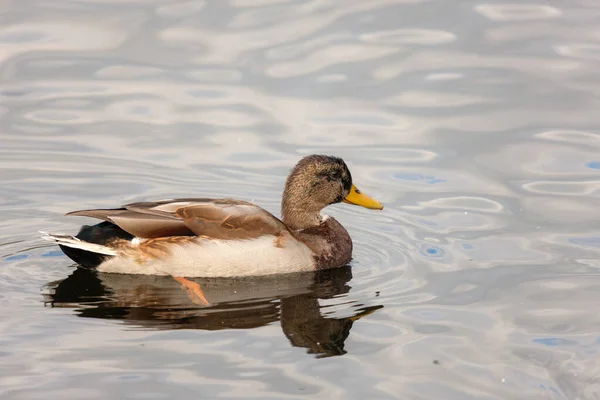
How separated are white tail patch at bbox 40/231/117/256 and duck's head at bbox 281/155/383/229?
184 centimetres

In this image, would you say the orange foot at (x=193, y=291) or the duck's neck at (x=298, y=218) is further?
the duck's neck at (x=298, y=218)

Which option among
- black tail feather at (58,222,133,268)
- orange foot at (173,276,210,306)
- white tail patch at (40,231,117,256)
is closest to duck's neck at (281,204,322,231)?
orange foot at (173,276,210,306)

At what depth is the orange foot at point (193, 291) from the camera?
9672 millimetres

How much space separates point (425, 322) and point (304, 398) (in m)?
1.83

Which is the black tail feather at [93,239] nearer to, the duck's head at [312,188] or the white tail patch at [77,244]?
the white tail patch at [77,244]

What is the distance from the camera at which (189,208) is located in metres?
10.6

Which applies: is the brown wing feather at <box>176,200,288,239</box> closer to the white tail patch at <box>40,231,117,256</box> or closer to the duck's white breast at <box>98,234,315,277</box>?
the duck's white breast at <box>98,234,315,277</box>

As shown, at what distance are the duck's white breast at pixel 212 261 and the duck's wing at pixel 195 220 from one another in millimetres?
95

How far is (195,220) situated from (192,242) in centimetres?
20

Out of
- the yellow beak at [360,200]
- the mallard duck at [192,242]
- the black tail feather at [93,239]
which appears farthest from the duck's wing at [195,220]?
the yellow beak at [360,200]

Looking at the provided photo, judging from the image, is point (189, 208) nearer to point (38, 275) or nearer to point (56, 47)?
point (38, 275)

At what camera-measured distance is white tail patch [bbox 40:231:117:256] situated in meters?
10.2

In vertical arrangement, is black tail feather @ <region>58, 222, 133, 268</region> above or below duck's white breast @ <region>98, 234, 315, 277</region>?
above

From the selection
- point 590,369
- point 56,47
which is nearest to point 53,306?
point 590,369
